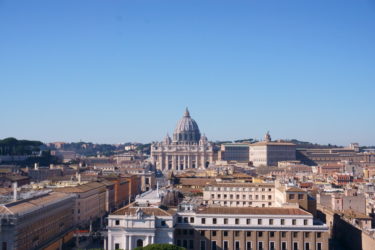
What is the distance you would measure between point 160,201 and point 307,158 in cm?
13684

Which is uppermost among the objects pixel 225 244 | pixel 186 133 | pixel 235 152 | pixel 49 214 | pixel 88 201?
pixel 186 133

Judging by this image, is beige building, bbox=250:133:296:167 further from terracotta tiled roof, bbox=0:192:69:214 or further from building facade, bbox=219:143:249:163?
terracotta tiled roof, bbox=0:192:69:214

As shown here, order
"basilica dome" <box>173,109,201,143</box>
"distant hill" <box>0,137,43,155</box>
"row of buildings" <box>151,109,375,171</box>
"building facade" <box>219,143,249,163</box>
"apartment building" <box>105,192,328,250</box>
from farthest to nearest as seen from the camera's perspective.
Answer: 1. "basilica dome" <box>173,109,201,143</box>
2. "building facade" <box>219,143,249,163</box>
3. "row of buildings" <box>151,109,375,171</box>
4. "distant hill" <box>0,137,43,155</box>
5. "apartment building" <box>105,192,328,250</box>

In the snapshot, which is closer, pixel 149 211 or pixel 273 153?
pixel 149 211

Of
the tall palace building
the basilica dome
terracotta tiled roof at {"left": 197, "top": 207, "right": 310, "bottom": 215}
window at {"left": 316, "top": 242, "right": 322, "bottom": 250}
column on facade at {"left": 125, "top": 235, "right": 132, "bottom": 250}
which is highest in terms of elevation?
the basilica dome

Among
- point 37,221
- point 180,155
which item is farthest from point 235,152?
point 37,221

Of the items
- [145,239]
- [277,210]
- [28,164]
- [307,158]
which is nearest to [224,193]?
[277,210]

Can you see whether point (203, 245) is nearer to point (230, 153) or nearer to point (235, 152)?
point (230, 153)

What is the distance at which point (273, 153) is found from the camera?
546ft

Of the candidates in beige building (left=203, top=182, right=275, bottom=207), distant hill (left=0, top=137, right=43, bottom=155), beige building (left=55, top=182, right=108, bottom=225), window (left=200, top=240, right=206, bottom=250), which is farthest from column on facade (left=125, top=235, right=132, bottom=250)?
distant hill (left=0, top=137, right=43, bottom=155)

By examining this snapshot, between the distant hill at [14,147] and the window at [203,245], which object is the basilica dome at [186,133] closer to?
the distant hill at [14,147]

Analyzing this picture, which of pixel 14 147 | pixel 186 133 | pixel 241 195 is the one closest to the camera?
pixel 241 195

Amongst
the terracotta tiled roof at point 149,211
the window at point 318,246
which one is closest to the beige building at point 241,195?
the window at point 318,246

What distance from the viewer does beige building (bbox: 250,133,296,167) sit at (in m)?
165
